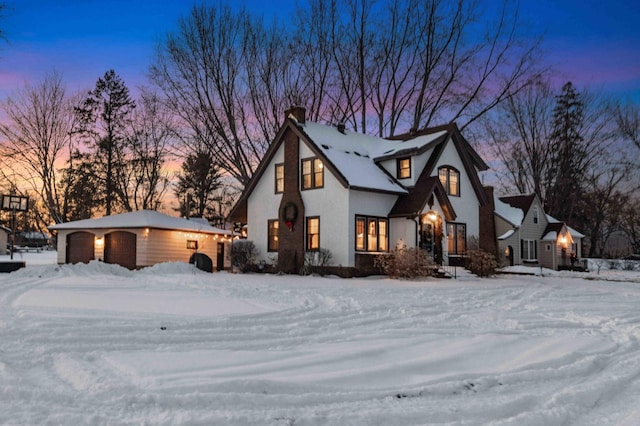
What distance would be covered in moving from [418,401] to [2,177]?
38.7 meters

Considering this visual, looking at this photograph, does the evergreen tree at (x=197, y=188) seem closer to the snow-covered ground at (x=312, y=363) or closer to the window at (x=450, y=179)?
the window at (x=450, y=179)

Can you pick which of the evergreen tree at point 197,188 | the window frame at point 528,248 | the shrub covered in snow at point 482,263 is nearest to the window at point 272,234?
the shrub covered in snow at point 482,263

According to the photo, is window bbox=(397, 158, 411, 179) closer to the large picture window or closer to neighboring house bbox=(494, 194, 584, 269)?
the large picture window

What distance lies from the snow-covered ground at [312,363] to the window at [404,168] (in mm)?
14290

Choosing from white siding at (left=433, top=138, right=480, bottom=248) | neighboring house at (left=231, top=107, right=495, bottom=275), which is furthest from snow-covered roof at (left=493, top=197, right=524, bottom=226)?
white siding at (left=433, top=138, right=480, bottom=248)

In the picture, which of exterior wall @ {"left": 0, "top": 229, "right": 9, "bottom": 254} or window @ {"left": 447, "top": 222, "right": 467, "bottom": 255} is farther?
exterior wall @ {"left": 0, "top": 229, "right": 9, "bottom": 254}

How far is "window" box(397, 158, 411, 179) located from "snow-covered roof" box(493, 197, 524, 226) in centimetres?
1240

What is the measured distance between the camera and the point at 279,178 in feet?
83.0

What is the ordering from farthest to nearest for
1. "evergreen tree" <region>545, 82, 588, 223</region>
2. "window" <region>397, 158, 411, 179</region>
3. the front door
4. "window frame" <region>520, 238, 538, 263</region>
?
"evergreen tree" <region>545, 82, 588, 223</region> < "window frame" <region>520, 238, 538, 263</region> < the front door < "window" <region>397, 158, 411, 179</region>

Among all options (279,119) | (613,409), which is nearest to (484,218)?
(279,119)

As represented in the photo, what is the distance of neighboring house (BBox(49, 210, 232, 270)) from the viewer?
2614cm

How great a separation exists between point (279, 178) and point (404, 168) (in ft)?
20.9

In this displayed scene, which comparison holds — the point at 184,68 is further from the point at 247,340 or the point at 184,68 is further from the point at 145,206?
the point at 247,340

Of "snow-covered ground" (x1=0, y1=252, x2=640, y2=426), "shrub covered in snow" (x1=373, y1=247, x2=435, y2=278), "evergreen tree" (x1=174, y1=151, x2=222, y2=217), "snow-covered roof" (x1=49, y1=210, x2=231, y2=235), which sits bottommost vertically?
"snow-covered ground" (x1=0, y1=252, x2=640, y2=426)
